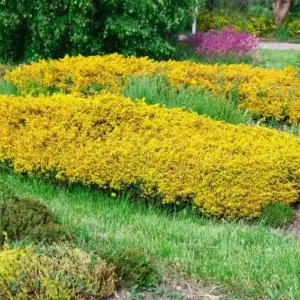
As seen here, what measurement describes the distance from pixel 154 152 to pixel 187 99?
7.35 ft

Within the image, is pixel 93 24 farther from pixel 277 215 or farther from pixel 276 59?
pixel 277 215

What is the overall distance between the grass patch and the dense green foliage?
466 centimetres

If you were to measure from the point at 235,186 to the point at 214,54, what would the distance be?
33.9 feet

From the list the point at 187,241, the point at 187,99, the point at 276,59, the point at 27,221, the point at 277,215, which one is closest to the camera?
the point at 27,221

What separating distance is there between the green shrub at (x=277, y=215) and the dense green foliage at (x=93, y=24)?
7897 millimetres

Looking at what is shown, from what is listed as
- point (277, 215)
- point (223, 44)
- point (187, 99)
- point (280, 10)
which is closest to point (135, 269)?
point (277, 215)

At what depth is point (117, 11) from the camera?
1375 centimetres

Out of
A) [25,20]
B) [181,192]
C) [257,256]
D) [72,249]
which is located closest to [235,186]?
[181,192]

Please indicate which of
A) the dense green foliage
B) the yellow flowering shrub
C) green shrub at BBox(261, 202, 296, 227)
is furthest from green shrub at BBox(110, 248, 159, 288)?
the dense green foliage

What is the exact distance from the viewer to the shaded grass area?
402cm

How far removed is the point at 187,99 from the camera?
8.28m

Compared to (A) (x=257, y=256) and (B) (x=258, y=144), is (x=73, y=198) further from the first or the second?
(A) (x=257, y=256)

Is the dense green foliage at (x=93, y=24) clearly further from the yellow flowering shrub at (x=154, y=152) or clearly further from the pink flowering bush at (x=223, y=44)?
the yellow flowering shrub at (x=154, y=152)

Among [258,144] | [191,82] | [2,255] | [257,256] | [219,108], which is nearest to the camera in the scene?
[2,255]
